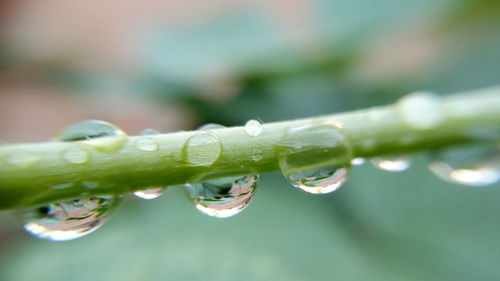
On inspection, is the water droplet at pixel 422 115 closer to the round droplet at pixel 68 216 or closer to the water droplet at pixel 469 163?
the water droplet at pixel 469 163

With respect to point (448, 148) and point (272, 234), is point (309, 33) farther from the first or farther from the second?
point (448, 148)

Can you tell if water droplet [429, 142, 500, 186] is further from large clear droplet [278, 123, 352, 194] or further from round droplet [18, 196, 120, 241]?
round droplet [18, 196, 120, 241]

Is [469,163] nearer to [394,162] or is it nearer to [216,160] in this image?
[394,162]

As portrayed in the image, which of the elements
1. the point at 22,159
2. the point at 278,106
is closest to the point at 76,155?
A: the point at 22,159

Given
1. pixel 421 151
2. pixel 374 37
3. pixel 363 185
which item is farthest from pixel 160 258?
pixel 374 37

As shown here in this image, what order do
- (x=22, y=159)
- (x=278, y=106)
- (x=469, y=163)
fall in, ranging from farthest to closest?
(x=278, y=106) → (x=469, y=163) → (x=22, y=159)

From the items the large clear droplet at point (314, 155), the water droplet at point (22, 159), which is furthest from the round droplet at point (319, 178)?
the water droplet at point (22, 159)
